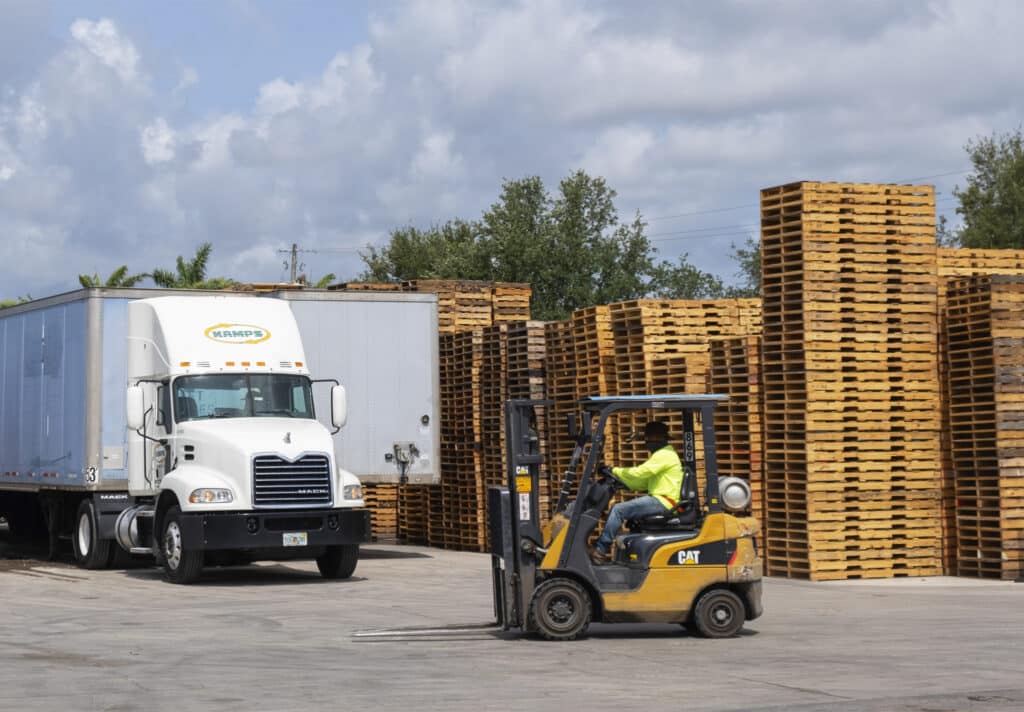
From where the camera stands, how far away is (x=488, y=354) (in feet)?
81.0

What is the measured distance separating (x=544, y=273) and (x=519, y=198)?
379cm

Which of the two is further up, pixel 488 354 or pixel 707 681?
pixel 488 354

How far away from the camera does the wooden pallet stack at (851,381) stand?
18.6 meters

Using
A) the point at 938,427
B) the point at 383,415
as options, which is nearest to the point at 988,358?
the point at 938,427

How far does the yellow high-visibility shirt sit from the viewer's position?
1275cm

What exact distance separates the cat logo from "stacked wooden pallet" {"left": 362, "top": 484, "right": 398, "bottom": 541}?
14.9 meters

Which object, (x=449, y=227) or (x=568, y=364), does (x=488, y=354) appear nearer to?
(x=568, y=364)

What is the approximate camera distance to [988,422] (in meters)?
18.3

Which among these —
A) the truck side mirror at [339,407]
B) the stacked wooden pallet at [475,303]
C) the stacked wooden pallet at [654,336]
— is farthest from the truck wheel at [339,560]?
the stacked wooden pallet at [475,303]

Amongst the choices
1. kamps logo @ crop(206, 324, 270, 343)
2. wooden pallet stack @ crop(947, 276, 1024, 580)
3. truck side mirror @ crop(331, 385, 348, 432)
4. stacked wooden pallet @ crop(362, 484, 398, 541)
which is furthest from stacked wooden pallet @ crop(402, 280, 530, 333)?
wooden pallet stack @ crop(947, 276, 1024, 580)

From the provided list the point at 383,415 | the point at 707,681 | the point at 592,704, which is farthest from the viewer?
the point at 383,415

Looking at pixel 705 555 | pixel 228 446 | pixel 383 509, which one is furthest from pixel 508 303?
pixel 705 555

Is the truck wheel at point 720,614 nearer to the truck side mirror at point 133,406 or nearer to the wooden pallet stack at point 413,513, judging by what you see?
the truck side mirror at point 133,406

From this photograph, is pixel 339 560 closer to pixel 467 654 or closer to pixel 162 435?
pixel 162 435
